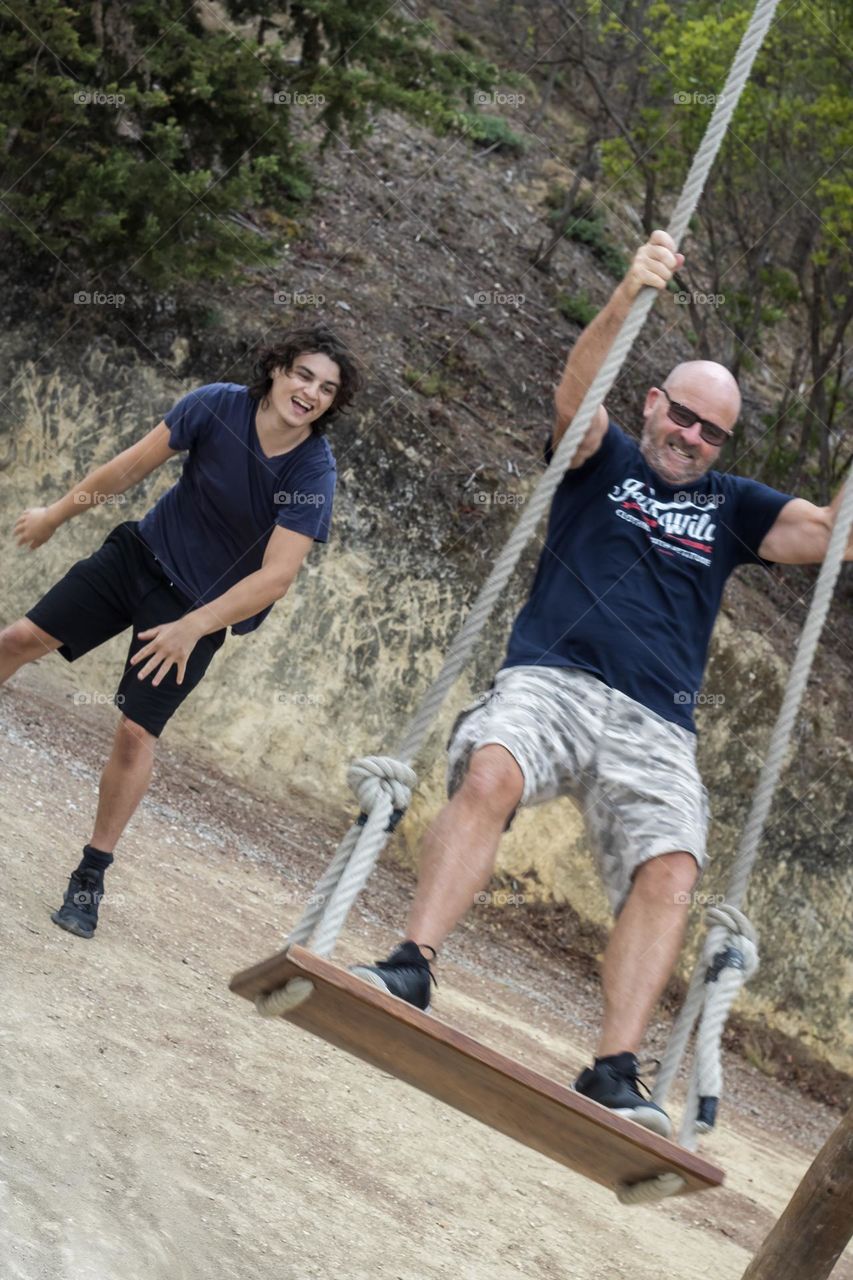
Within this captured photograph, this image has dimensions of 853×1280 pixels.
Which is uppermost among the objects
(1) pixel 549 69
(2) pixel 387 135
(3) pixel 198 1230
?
(1) pixel 549 69

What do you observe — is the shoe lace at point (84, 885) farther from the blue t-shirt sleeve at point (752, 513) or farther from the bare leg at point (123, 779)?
the blue t-shirt sleeve at point (752, 513)

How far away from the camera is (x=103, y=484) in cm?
520

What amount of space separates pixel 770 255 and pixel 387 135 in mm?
3959

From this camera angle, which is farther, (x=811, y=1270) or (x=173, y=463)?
(x=173, y=463)

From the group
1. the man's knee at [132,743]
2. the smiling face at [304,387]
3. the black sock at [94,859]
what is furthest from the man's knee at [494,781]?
the black sock at [94,859]

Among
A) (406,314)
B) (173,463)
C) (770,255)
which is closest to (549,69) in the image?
(770,255)

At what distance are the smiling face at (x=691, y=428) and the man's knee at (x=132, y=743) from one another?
202cm

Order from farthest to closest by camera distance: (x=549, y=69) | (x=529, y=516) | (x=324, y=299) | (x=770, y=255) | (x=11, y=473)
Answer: (x=549, y=69) → (x=770, y=255) → (x=324, y=299) → (x=11, y=473) → (x=529, y=516)

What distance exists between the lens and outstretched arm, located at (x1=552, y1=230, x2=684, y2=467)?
13.0 ft

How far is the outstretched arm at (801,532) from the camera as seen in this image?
4281mm

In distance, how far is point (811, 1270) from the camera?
5453 mm

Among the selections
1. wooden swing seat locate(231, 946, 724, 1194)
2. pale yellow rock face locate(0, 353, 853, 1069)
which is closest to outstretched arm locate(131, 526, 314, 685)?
wooden swing seat locate(231, 946, 724, 1194)

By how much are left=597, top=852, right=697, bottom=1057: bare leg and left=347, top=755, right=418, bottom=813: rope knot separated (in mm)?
624

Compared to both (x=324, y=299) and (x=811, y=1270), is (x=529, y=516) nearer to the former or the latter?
(x=811, y=1270)
